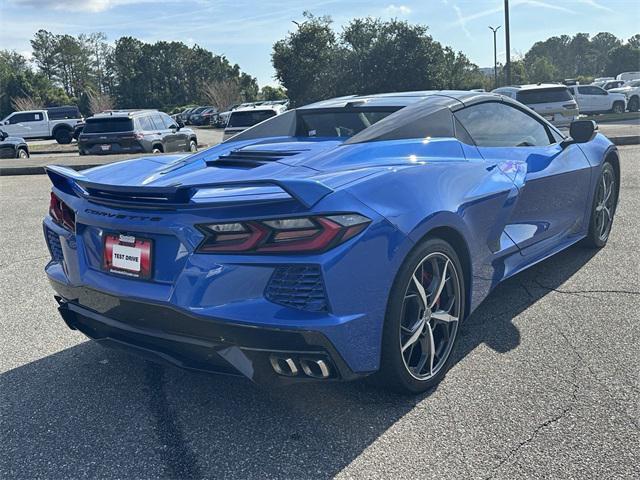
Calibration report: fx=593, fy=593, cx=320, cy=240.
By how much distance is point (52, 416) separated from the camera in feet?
9.29

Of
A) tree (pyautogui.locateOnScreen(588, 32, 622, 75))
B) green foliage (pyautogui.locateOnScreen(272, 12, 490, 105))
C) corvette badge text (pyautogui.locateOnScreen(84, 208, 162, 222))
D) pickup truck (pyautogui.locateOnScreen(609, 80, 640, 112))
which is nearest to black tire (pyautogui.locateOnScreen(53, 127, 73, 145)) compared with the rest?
green foliage (pyautogui.locateOnScreen(272, 12, 490, 105))

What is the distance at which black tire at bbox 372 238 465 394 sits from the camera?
2605mm

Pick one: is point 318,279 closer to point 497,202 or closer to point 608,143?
point 497,202

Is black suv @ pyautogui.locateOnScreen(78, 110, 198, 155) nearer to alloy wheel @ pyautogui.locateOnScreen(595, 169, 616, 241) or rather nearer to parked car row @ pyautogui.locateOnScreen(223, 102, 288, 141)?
parked car row @ pyautogui.locateOnScreen(223, 102, 288, 141)

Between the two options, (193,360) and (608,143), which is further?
(608,143)

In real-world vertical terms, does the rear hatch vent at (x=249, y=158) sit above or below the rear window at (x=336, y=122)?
below

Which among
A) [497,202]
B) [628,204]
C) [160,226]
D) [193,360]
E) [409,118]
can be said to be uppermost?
[409,118]

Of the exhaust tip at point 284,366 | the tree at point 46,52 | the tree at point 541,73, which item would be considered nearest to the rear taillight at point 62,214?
the exhaust tip at point 284,366

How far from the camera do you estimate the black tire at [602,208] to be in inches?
195

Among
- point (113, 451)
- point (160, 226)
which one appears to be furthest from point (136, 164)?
point (113, 451)

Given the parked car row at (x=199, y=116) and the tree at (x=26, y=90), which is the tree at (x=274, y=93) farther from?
the tree at (x=26, y=90)

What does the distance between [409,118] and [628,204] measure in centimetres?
482

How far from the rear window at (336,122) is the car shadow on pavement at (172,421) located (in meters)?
1.45

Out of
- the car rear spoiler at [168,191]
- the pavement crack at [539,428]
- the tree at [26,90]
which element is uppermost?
the tree at [26,90]
